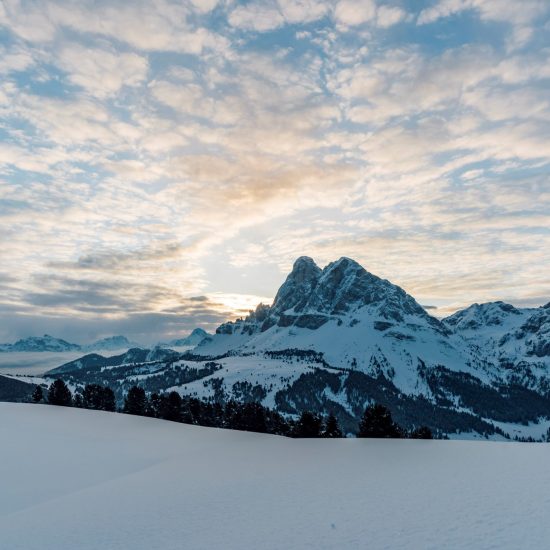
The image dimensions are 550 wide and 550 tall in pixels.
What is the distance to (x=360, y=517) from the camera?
63.0ft

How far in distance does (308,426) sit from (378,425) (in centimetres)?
1336

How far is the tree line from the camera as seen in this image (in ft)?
220

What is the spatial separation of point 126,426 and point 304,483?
43577mm

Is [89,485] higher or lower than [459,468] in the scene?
lower

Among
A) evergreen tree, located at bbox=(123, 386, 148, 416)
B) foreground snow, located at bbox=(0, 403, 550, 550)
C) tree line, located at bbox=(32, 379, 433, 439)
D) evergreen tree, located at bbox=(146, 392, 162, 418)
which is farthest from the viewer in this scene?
evergreen tree, located at bbox=(123, 386, 148, 416)

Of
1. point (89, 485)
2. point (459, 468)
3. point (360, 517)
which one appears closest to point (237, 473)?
point (89, 485)

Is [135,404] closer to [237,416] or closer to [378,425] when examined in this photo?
[237,416]

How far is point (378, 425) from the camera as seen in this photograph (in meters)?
65.6

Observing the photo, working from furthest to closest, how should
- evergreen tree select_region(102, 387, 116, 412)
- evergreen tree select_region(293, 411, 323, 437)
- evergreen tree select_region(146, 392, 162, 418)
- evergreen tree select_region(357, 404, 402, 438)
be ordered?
evergreen tree select_region(102, 387, 116, 412) → evergreen tree select_region(146, 392, 162, 418) → evergreen tree select_region(293, 411, 323, 437) → evergreen tree select_region(357, 404, 402, 438)

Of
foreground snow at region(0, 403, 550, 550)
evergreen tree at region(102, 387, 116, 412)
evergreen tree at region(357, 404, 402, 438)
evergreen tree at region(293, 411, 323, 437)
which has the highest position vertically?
foreground snow at region(0, 403, 550, 550)

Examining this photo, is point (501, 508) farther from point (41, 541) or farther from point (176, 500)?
point (41, 541)

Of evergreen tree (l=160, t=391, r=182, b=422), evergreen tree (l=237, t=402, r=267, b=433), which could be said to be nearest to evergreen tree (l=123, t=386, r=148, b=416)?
evergreen tree (l=160, t=391, r=182, b=422)

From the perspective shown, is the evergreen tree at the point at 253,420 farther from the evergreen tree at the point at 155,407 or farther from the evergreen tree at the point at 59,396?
the evergreen tree at the point at 59,396

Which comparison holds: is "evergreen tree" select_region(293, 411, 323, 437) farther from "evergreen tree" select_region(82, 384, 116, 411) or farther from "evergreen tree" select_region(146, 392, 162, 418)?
"evergreen tree" select_region(82, 384, 116, 411)
